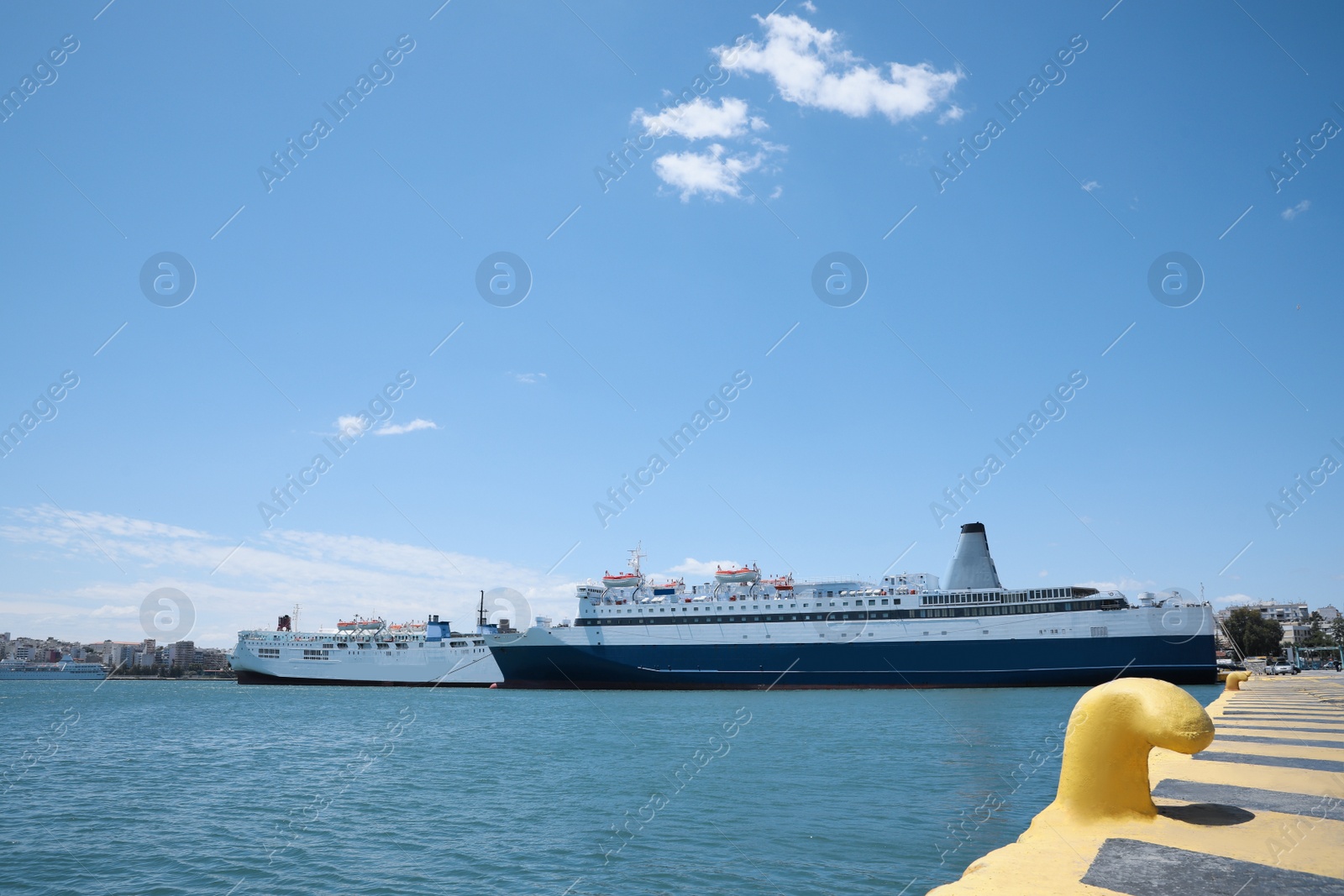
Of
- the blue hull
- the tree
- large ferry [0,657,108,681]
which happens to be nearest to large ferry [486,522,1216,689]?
the blue hull

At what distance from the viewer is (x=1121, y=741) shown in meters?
3.77

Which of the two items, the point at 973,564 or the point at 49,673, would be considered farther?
the point at 49,673

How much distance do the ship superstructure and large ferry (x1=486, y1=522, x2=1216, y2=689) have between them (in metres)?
5.13

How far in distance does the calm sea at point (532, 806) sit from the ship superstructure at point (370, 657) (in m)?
28.2

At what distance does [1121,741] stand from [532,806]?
31.5 feet

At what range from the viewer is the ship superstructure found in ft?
168

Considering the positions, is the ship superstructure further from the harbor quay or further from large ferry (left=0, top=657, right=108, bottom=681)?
large ferry (left=0, top=657, right=108, bottom=681)

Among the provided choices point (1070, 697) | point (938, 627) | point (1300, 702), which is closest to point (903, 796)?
point (1300, 702)

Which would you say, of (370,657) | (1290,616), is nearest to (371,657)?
(370,657)

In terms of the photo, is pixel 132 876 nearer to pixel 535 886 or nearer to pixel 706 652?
pixel 535 886

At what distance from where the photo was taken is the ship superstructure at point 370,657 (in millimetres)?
51344

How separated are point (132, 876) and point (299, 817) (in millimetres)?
2797

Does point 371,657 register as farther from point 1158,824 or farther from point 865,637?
point 1158,824

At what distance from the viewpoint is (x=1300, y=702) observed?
527 inches
